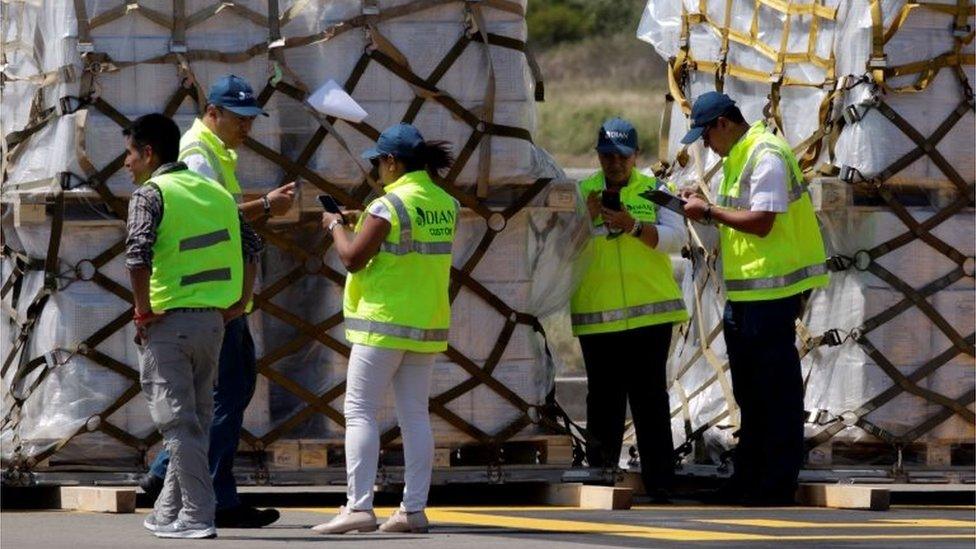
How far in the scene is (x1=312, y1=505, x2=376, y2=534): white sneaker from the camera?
35.6 ft

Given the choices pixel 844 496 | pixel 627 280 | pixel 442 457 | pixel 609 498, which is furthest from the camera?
pixel 627 280

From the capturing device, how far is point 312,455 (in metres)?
12.6

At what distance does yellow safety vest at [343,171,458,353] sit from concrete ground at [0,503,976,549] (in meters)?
0.89

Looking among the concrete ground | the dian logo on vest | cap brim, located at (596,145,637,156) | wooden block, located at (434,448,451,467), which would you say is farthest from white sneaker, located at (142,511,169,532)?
cap brim, located at (596,145,637,156)

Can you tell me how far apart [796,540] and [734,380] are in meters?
2.64

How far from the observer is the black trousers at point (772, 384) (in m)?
12.9

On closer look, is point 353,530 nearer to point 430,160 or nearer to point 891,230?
point 430,160

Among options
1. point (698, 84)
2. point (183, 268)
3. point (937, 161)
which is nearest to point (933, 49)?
point (937, 161)

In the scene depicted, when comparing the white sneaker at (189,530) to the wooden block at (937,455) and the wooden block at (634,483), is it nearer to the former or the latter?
the wooden block at (634,483)

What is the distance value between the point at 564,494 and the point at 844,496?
147 centimetres

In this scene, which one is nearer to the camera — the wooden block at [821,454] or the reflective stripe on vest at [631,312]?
the reflective stripe on vest at [631,312]

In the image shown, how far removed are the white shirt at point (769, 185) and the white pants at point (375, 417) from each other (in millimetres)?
2262

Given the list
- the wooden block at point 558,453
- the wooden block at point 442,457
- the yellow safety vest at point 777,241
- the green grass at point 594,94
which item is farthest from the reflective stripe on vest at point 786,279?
the green grass at point 594,94

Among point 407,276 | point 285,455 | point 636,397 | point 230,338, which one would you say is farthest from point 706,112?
point 230,338
